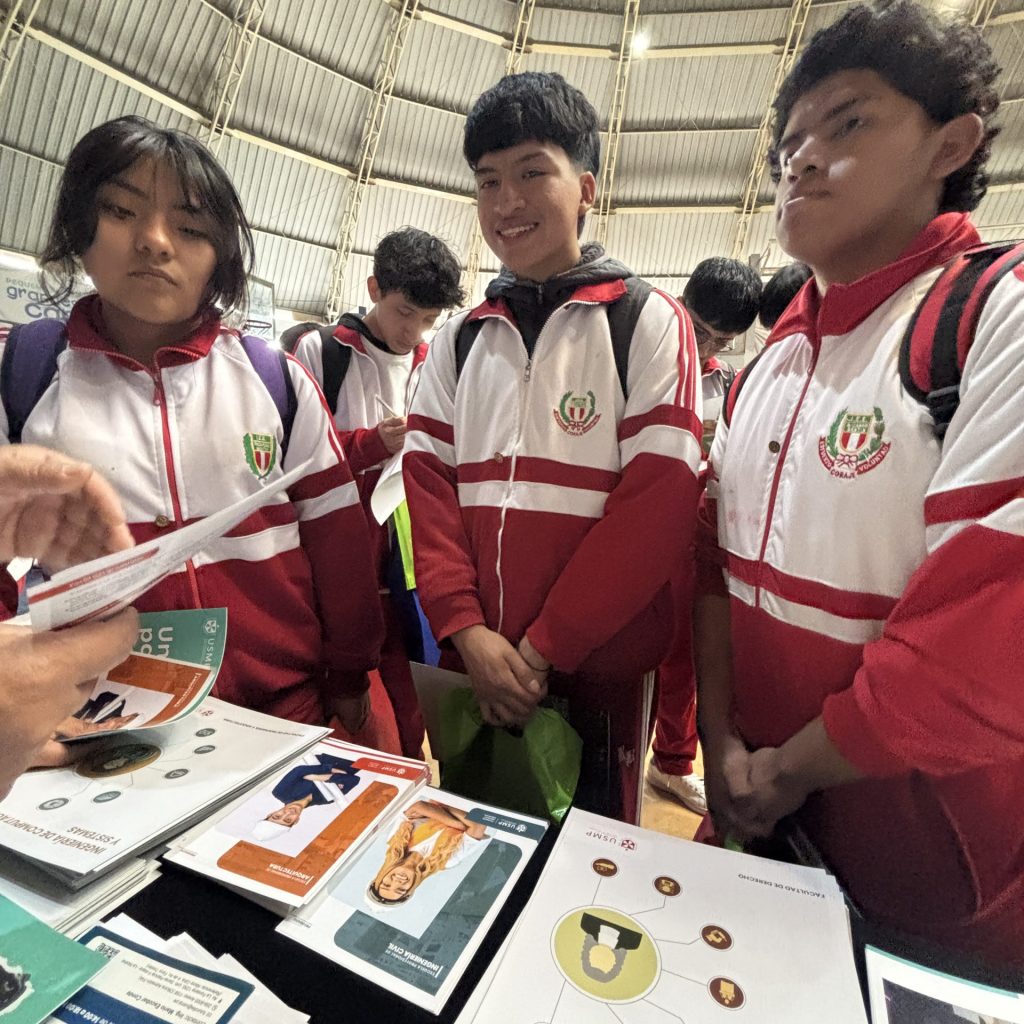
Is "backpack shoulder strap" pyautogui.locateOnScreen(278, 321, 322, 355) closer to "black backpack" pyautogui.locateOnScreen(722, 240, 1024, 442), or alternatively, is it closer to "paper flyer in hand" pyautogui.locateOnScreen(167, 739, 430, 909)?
"paper flyer in hand" pyautogui.locateOnScreen(167, 739, 430, 909)

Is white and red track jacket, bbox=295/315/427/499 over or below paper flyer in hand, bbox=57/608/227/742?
over

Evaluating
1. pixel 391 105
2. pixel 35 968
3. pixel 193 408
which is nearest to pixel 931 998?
pixel 35 968

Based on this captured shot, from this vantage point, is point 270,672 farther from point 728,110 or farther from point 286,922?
point 728,110

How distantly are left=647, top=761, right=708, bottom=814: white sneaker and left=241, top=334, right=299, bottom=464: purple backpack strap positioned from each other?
1.94 m

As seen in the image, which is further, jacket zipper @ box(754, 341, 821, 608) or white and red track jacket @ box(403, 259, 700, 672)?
white and red track jacket @ box(403, 259, 700, 672)

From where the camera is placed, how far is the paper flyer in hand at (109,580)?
1.40ft

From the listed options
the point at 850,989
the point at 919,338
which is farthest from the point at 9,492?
the point at 919,338

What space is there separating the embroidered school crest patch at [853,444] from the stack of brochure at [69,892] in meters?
0.95

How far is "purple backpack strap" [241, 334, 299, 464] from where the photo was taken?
111 cm

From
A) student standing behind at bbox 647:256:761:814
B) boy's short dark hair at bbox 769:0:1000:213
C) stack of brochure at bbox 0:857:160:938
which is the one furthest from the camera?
student standing behind at bbox 647:256:761:814

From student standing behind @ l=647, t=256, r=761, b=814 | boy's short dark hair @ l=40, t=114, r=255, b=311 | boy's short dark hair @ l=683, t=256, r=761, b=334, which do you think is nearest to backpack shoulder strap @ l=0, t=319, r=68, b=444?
boy's short dark hair @ l=40, t=114, r=255, b=311

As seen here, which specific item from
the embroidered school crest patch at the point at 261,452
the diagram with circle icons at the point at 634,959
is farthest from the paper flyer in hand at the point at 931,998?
the embroidered school crest patch at the point at 261,452

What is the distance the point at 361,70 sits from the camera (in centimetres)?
696

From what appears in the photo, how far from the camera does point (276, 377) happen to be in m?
1.12
